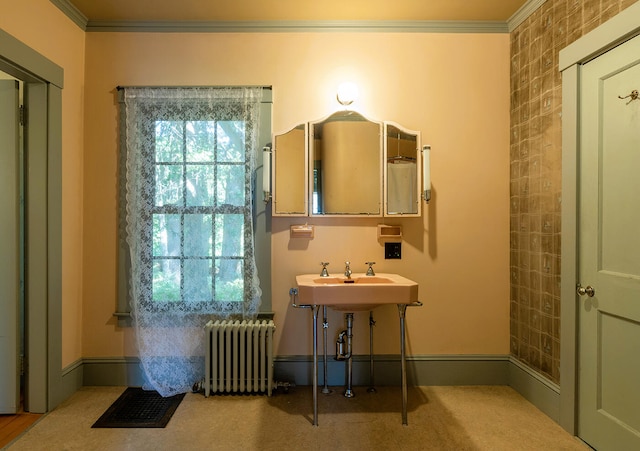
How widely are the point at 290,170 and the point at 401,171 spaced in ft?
2.52

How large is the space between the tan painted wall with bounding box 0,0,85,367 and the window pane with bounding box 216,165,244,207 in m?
0.96

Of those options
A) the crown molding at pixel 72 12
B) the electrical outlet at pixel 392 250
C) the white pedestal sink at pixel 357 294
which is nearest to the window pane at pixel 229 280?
the white pedestal sink at pixel 357 294

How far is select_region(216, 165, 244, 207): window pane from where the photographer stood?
8.48ft

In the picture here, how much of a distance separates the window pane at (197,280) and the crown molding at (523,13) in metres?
2.66

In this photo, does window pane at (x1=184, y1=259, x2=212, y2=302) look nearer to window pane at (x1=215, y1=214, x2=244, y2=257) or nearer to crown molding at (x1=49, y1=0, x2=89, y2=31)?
window pane at (x1=215, y1=214, x2=244, y2=257)

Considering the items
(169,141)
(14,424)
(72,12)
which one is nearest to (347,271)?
(169,141)

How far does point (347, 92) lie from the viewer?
2588 millimetres

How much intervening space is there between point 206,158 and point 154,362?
1425 millimetres

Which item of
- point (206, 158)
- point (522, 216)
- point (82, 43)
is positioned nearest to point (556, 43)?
point (522, 216)

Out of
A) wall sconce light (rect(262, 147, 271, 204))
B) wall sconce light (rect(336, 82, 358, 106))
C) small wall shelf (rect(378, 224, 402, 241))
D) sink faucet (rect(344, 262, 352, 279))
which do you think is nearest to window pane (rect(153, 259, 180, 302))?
wall sconce light (rect(262, 147, 271, 204))

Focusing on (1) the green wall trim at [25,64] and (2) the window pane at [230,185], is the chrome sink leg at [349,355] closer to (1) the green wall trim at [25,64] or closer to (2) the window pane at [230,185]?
(2) the window pane at [230,185]

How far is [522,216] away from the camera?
99.3 inches

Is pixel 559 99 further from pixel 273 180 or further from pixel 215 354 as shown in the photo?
pixel 215 354

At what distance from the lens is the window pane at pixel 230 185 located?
2.58 meters
